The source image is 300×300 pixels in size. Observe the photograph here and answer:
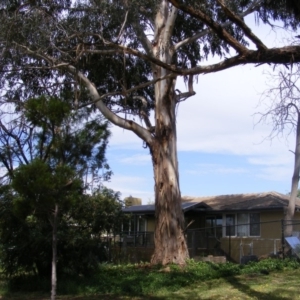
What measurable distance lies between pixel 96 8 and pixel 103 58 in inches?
117

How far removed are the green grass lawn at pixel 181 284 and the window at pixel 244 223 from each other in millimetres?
11106

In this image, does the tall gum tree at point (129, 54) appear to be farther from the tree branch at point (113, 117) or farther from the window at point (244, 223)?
the window at point (244, 223)

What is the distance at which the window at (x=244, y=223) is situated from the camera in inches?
1101

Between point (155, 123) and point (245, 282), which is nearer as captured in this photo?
point (245, 282)

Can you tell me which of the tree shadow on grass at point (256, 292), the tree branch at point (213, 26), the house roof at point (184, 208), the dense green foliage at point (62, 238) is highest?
the tree branch at point (213, 26)

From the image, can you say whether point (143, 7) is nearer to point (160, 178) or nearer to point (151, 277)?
point (160, 178)

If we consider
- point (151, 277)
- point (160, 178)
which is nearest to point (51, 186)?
point (151, 277)

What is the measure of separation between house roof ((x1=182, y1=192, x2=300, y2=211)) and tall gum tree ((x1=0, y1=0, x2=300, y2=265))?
30.8ft

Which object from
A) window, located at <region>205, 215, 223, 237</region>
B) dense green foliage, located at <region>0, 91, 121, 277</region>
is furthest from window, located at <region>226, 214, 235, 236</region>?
dense green foliage, located at <region>0, 91, 121, 277</region>

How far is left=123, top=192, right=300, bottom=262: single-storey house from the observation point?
25.8 meters

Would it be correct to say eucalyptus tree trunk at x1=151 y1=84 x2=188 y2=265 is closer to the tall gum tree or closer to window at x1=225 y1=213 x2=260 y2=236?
the tall gum tree

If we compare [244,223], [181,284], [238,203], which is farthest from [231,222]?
[181,284]

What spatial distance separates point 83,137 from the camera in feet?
36.0

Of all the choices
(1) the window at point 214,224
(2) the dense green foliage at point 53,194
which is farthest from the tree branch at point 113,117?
(1) the window at point 214,224
